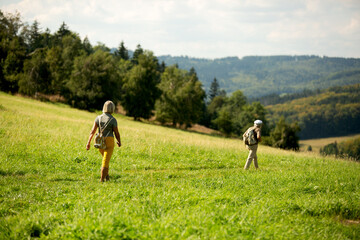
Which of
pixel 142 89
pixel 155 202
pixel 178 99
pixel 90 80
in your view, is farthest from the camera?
pixel 178 99

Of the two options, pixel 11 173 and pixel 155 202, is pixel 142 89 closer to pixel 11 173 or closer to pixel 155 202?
pixel 11 173

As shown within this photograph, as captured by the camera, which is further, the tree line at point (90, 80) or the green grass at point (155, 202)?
the tree line at point (90, 80)

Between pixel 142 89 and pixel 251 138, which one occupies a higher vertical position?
pixel 142 89

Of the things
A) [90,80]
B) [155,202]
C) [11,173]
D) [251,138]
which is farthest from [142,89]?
[155,202]

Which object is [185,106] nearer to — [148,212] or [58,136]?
[58,136]

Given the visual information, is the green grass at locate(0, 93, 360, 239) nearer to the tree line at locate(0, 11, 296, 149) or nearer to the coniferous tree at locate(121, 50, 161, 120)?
the tree line at locate(0, 11, 296, 149)

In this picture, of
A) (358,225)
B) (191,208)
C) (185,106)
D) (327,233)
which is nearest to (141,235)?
(191,208)

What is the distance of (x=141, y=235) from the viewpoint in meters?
4.93

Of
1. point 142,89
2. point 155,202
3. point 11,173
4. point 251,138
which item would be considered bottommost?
point 11,173

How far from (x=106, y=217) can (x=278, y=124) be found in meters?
69.4

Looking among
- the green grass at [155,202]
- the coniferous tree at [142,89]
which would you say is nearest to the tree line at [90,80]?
the coniferous tree at [142,89]

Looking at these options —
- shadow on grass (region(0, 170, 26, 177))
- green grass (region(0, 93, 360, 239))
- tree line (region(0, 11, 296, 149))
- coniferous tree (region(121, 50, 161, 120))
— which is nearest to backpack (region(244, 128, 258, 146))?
green grass (region(0, 93, 360, 239))

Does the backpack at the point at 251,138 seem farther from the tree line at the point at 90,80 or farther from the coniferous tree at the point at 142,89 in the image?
the coniferous tree at the point at 142,89

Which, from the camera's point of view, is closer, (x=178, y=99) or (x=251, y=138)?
(x=251, y=138)
